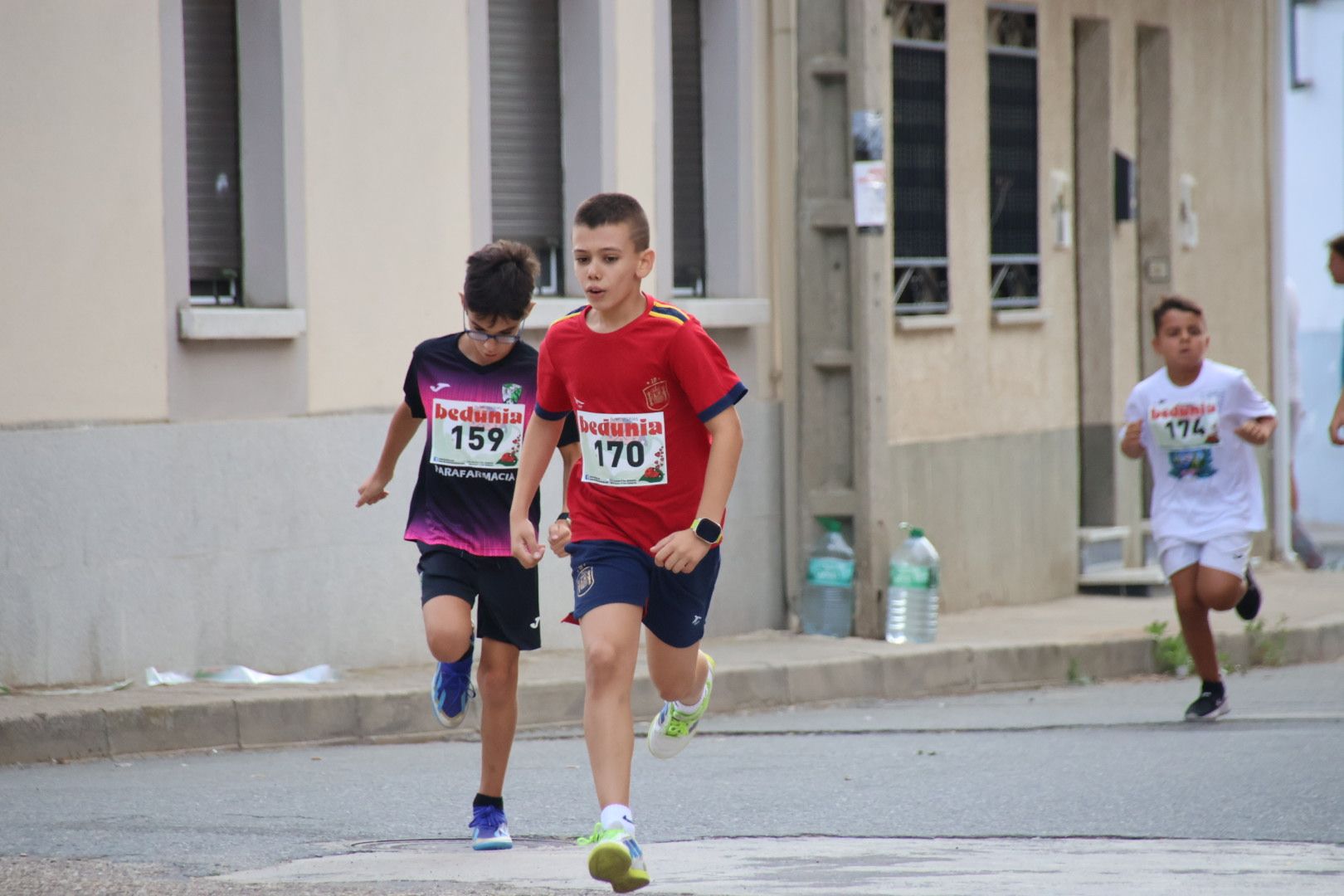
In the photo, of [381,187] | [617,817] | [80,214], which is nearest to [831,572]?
[381,187]

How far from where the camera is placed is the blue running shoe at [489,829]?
6793 millimetres

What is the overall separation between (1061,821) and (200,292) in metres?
5.41

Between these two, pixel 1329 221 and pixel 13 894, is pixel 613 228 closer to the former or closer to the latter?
pixel 13 894

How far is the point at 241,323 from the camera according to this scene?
418 inches

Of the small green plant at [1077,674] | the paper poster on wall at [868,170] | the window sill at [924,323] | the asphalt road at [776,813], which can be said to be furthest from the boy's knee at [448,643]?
the window sill at [924,323]

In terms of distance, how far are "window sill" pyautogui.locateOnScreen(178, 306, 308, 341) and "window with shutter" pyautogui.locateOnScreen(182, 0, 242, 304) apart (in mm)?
263

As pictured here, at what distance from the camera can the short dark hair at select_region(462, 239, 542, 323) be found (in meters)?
6.95

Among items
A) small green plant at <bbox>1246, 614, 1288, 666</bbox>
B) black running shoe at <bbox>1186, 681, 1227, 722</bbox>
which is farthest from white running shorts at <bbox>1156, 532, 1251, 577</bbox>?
small green plant at <bbox>1246, 614, 1288, 666</bbox>

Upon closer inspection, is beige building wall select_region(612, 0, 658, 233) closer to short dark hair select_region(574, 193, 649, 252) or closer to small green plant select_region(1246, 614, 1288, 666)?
small green plant select_region(1246, 614, 1288, 666)

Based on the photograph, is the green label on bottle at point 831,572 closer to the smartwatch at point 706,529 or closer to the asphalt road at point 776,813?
the asphalt road at point 776,813

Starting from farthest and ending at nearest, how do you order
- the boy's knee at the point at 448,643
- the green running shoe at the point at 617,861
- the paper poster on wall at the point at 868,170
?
the paper poster on wall at the point at 868,170
the boy's knee at the point at 448,643
the green running shoe at the point at 617,861

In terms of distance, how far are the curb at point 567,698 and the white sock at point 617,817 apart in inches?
155

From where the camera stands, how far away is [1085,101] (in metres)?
16.4

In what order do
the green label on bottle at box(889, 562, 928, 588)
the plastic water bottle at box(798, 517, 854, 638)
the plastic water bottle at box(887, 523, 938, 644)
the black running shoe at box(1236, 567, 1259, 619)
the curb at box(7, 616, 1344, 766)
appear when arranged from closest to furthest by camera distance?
1. the curb at box(7, 616, 1344, 766)
2. the black running shoe at box(1236, 567, 1259, 619)
3. the plastic water bottle at box(887, 523, 938, 644)
4. the green label on bottle at box(889, 562, 928, 588)
5. the plastic water bottle at box(798, 517, 854, 638)
